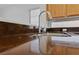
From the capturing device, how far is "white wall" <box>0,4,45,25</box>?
3.76 feet

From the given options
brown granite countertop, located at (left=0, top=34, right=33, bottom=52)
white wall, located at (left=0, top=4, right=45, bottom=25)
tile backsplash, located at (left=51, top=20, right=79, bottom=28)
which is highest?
white wall, located at (left=0, top=4, right=45, bottom=25)

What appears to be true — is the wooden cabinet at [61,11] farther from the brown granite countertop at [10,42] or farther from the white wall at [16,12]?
the brown granite countertop at [10,42]

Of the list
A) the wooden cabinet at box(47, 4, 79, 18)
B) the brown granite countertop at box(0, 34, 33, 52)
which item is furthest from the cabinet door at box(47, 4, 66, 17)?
the brown granite countertop at box(0, 34, 33, 52)

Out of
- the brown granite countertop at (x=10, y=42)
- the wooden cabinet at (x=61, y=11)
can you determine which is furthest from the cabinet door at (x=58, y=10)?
the brown granite countertop at (x=10, y=42)

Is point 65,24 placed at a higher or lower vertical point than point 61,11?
lower

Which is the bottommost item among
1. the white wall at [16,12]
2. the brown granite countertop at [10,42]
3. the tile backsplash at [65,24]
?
the brown granite countertop at [10,42]

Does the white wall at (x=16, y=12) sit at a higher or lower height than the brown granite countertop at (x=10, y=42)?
higher

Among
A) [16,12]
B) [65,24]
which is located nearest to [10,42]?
[16,12]

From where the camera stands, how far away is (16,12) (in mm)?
1229

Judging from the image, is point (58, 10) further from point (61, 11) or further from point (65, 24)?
point (65, 24)

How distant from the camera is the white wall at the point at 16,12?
1146 millimetres

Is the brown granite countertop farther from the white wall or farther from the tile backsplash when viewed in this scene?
the tile backsplash

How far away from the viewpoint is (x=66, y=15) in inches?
49.2

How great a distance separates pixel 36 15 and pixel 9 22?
25cm
